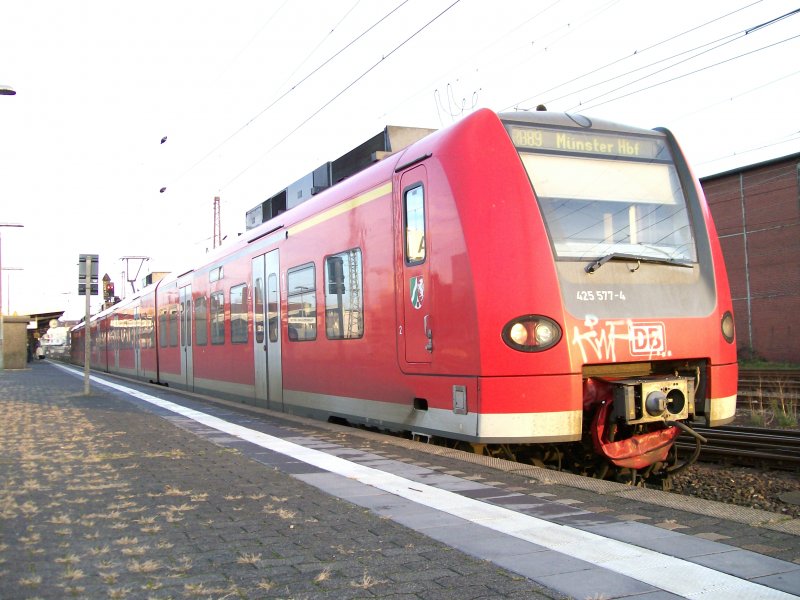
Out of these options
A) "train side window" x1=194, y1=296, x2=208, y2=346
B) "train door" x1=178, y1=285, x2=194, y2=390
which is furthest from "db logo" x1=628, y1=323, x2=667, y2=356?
"train door" x1=178, y1=285, x2=194, y2=390

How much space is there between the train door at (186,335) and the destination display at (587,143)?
10825 millimetres

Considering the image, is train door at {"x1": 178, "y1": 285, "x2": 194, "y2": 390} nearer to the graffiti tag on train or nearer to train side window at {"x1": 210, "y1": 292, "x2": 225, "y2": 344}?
train side window at {"x1": 210, "y1": 292, "x2": 225, "y2": 344}

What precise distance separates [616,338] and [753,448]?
11.9 feet

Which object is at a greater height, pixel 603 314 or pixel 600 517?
pixel 603 314

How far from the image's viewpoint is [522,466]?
19.5ft

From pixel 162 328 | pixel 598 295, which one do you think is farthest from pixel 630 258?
pixel 162 328

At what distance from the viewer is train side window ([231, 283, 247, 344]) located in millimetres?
11664

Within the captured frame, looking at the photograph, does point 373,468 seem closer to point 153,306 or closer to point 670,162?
point 670,162

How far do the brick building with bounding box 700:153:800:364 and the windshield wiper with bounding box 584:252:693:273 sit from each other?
76.5ft

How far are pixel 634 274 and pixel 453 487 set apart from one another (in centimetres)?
236

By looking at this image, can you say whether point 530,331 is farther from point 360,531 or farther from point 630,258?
point 360,531

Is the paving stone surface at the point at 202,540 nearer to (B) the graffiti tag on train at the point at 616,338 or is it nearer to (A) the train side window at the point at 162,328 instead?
(B) the graffiti tag on train at the point at 616,338

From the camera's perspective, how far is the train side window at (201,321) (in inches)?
560

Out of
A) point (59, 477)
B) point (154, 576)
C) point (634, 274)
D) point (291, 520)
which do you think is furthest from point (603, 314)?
point (59, 477)
